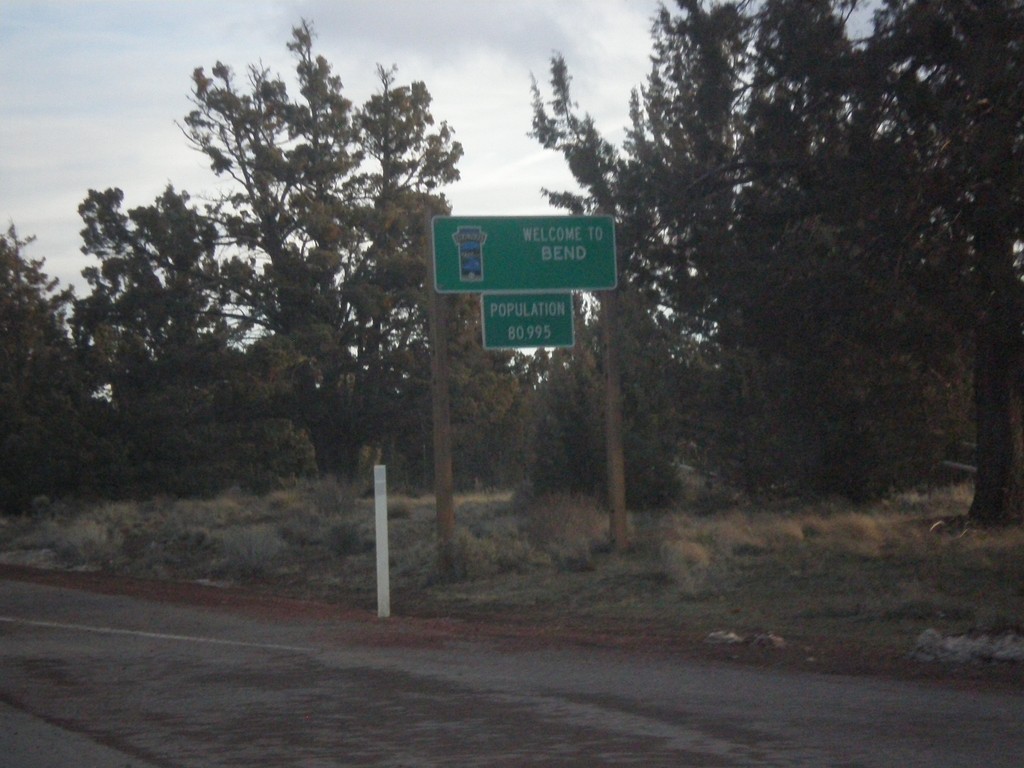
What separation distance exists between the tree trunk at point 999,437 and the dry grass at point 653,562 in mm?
886

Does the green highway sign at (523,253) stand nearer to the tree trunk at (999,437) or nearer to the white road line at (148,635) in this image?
the tree trunk at (999,437)

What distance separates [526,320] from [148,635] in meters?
6.95

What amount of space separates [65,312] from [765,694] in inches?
1565

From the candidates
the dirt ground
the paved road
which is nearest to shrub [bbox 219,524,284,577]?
the dirt ground

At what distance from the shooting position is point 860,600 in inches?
518

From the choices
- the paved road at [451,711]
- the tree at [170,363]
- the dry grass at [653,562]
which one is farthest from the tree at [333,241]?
the paved road at [451,711]

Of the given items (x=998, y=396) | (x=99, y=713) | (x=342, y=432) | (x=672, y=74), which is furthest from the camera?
(x=342, y=432)

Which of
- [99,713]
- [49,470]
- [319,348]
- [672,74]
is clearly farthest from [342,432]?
[99,713]

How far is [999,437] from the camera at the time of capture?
1773 centimetres

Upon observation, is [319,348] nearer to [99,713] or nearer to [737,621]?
[737,621]

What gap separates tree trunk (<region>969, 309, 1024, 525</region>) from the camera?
17422 mm

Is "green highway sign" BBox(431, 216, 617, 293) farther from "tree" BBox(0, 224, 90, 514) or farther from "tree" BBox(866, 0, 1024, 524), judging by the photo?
"tree" BBox(0, 224, 90, 514)

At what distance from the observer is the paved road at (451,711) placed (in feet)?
24.2

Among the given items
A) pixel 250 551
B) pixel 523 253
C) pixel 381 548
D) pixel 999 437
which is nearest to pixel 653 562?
pixel 381 548
